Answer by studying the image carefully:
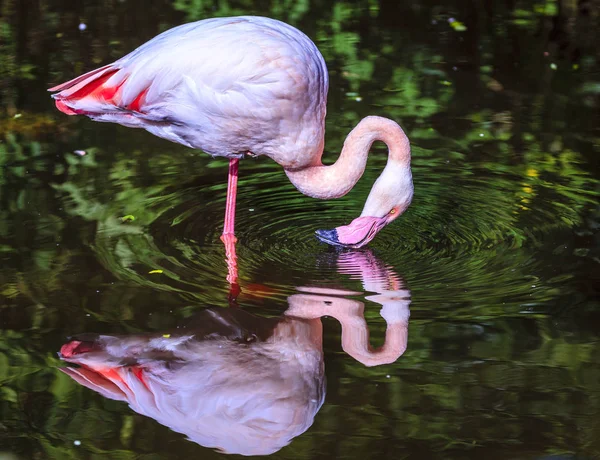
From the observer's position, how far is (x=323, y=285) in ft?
16.7

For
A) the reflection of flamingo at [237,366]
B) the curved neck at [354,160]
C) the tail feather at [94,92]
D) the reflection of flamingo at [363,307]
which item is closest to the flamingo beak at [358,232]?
the reflection of flamingo at [363,307]

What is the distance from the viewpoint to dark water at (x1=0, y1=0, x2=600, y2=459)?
4.04 metres

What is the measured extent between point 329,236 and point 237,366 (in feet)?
4.56

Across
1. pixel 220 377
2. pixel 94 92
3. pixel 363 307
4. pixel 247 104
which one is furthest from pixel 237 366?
pixel 94 92

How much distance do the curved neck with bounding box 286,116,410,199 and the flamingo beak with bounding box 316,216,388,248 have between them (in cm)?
26

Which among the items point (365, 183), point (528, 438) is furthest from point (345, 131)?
point (528, 438)

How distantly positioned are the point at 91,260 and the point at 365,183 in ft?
6.76

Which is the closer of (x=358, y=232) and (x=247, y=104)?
(x=247, y=104)

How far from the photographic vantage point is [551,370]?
4.42 m

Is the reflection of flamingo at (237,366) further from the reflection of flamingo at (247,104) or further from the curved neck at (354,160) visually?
the curved neck at (354,160)

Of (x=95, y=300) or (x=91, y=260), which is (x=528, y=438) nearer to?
(x=95, y=300)

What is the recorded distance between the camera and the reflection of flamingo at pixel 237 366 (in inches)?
158

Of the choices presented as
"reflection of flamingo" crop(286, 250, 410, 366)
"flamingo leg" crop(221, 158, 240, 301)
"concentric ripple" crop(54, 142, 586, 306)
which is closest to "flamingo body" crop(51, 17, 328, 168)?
"flamingo leg" crop(221, 158, 240, 301)

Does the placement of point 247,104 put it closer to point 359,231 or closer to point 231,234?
point 231,234
